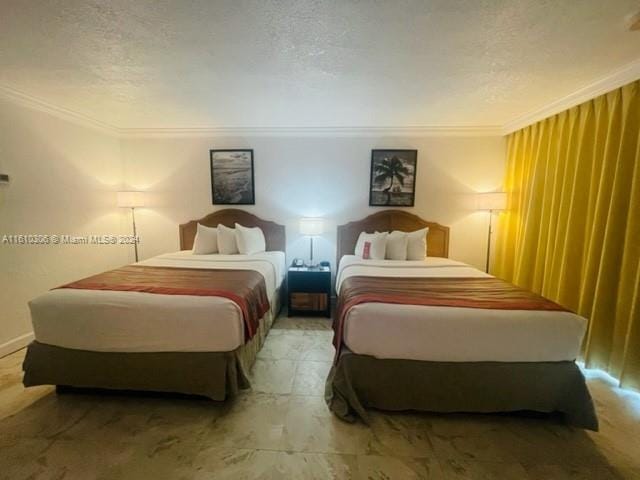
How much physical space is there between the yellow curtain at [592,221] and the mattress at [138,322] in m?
2.86

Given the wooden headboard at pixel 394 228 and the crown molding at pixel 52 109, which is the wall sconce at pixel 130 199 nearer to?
the crown molding at pixel 52 109

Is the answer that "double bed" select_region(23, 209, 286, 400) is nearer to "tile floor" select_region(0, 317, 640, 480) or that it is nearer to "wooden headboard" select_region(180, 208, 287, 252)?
"tile floor" select_region(0, 317, 640, 480)

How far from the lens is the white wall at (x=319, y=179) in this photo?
12.8ft

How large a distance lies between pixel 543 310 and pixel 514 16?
173 centimetres

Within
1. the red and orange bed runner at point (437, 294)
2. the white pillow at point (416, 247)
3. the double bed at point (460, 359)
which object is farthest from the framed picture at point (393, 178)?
the double bed at point (460, 359)

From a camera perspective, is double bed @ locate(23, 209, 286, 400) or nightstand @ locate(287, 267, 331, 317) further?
nightstand @ locate(287, 267, 331, 317)

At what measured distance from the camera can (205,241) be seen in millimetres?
3744

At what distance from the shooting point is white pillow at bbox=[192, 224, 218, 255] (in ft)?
12.2

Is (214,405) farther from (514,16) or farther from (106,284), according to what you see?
(514,16)

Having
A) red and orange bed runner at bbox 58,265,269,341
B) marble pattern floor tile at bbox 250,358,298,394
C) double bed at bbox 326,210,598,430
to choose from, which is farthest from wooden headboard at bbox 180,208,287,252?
double bed at bbox 326,210,598,430

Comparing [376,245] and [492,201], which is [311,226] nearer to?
[376,245]

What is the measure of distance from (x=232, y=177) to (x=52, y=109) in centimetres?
194

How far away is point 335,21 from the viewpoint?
1.61 m

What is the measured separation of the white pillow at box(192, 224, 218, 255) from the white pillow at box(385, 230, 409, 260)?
7.34 feet
